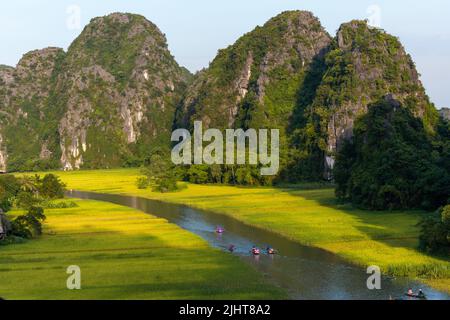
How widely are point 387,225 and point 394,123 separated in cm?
1882

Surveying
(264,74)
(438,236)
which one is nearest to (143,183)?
(264,74)

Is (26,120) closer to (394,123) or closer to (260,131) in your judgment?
Result: (260,131)

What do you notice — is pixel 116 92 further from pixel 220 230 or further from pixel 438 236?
pixel 438 236

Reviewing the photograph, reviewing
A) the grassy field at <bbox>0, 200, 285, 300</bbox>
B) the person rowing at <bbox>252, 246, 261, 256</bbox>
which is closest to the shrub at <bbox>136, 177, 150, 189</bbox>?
the grassy field at <bbox>0, 200, 285, 300</bbox>

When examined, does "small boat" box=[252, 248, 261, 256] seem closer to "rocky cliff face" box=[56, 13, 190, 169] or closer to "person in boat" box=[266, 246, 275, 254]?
"person in boat" box=[266, 246, 275, 254]

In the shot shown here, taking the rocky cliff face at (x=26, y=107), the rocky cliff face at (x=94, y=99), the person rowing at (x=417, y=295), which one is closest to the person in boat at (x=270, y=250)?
the person rowing at (x=417, y=295)

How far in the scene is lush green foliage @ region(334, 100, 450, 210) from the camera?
142 feet

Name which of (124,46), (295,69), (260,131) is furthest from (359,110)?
(124,46)

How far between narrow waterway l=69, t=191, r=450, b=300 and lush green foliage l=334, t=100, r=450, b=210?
12313mm

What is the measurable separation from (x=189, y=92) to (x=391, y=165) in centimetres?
8880

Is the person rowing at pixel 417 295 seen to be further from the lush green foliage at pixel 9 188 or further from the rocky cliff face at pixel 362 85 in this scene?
the rocky cliff face at pixel 362 85

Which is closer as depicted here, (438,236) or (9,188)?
(438,236)

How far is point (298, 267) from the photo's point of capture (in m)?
25.6

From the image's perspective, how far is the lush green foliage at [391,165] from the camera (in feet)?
142
